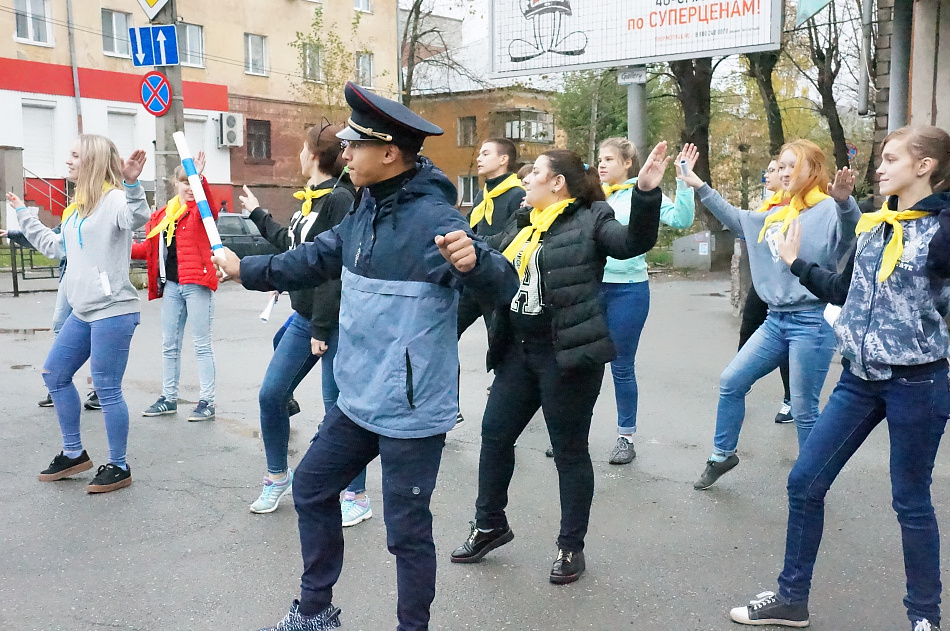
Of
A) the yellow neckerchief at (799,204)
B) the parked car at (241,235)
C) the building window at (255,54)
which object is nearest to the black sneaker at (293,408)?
the yellow neckerchief at (799,204)

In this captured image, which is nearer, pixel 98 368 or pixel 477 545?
pixel 477 545

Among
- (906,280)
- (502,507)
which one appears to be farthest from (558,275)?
(906,280)

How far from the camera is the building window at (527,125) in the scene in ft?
158

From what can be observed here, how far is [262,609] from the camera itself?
3703 mm

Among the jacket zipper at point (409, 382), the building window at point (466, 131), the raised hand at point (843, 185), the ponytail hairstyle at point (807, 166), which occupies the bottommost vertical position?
the jacket zipper at point (409, 382)

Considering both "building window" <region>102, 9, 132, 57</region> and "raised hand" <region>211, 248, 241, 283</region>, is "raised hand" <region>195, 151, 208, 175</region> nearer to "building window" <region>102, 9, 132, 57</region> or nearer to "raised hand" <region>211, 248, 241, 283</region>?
"raised hand" <region>211, 248, 241, 283</region>

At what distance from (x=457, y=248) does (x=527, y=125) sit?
46.8 meters

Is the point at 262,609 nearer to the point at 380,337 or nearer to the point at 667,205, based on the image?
the point at 380,337

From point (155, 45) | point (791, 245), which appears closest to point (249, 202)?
point (791, 245)

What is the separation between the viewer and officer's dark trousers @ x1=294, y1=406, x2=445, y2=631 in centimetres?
316

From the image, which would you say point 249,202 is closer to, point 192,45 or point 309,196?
point 309,196

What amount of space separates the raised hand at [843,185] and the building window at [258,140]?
33.3 m

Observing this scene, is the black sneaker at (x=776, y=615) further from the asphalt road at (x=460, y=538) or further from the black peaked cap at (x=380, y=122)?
the black peaked cap at (x=380, y=122)

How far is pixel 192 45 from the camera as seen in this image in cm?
3366
